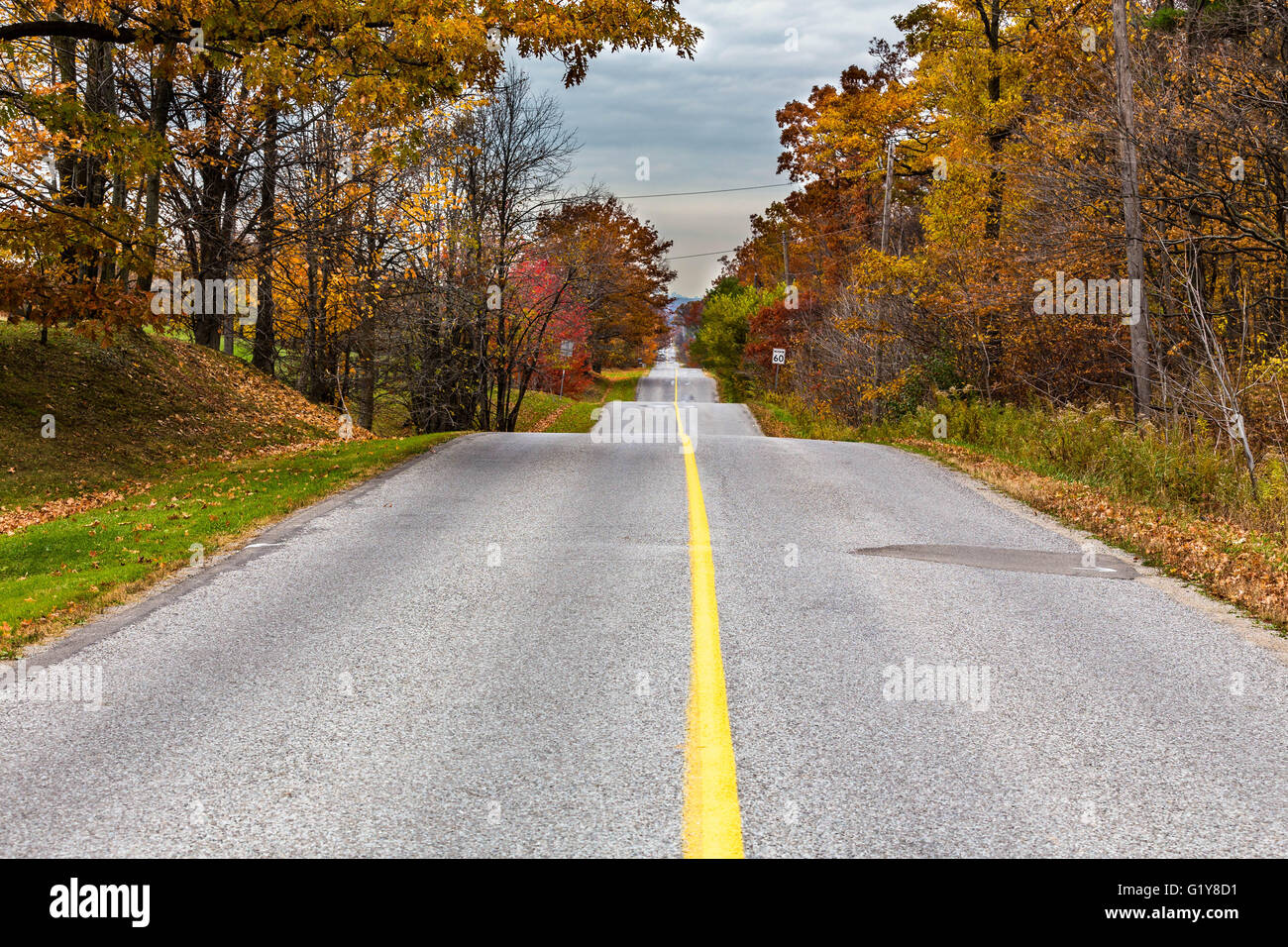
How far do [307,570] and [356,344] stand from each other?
70.5 feet

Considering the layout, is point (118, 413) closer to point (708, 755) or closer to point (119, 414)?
point (119, 414)

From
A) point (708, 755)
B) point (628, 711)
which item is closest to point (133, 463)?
point (628, 711)

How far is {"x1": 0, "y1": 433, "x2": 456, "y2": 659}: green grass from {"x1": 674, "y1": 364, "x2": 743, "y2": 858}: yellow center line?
4.37m

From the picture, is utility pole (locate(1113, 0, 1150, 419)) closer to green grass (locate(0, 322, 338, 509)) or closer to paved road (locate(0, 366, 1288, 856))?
paved road (locate(0, 366, 1288, 856))

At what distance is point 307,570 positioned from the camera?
8055mm

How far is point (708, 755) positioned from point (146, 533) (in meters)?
7.81

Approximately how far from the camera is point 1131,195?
16.0 m

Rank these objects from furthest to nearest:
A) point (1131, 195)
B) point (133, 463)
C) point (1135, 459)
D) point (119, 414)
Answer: point (119, 414), point (133, 463), point (1131, 195), point (1135, 459)

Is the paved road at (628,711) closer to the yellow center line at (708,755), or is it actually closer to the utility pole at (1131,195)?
the yellow center line at (708,755)

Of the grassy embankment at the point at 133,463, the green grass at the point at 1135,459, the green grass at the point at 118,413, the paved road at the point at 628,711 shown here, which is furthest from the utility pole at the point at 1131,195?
the green grass at the point at 118,413

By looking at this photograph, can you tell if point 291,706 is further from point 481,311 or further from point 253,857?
point 481,311

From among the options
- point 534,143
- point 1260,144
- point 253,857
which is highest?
point 534,143

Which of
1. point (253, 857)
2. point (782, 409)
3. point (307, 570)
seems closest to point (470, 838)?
point (253, 857)

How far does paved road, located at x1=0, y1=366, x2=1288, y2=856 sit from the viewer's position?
366cm
